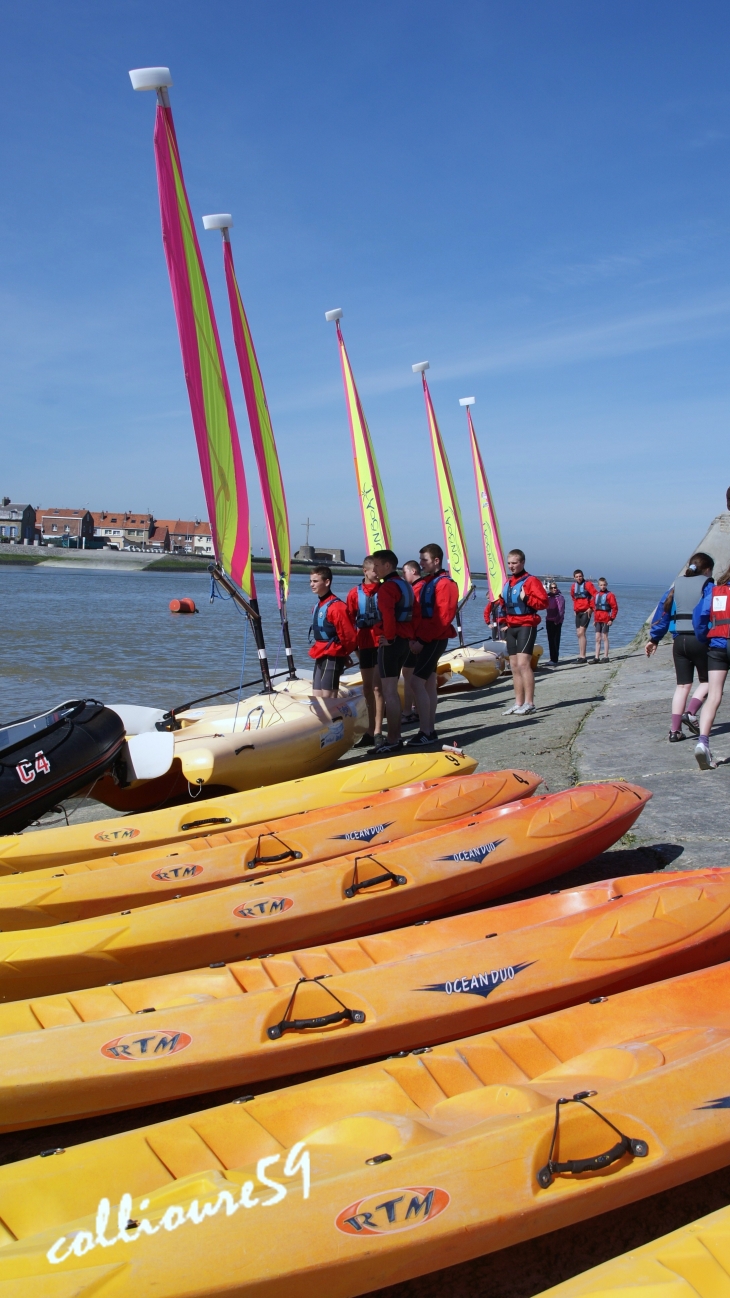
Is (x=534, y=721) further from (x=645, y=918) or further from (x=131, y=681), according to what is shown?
(x=131, y=681)

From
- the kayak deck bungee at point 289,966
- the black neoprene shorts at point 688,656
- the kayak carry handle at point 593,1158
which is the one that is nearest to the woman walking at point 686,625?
the black neoprene shorts at point 688,656

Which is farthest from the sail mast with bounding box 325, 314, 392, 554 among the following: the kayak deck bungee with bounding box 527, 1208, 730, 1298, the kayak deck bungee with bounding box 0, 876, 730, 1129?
the kayak deck bungee with bounding box 527, 1208, 730, 1298

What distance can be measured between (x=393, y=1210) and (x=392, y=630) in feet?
17.5

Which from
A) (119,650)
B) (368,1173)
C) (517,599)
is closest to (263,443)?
(517,599)

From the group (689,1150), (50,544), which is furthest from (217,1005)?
(50,544)

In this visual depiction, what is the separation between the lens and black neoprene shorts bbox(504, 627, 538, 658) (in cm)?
783

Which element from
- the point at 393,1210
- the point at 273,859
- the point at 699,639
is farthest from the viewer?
the point at 699,639

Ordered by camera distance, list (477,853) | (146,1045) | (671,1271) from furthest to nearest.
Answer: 1. (477,853)
2. (146,1045)
3. (671,1271)

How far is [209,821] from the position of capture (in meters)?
4.92

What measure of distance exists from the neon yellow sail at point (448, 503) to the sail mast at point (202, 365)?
23.0 feet

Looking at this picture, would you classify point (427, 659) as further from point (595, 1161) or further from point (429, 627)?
point (595, 1161)

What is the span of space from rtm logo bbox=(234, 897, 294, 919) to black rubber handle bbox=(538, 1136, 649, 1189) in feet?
5.99

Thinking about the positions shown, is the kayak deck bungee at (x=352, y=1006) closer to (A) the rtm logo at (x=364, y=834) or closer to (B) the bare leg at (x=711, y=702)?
(A) the rtm logo at (x=364, y=834)

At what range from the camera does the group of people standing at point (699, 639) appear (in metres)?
5.41
